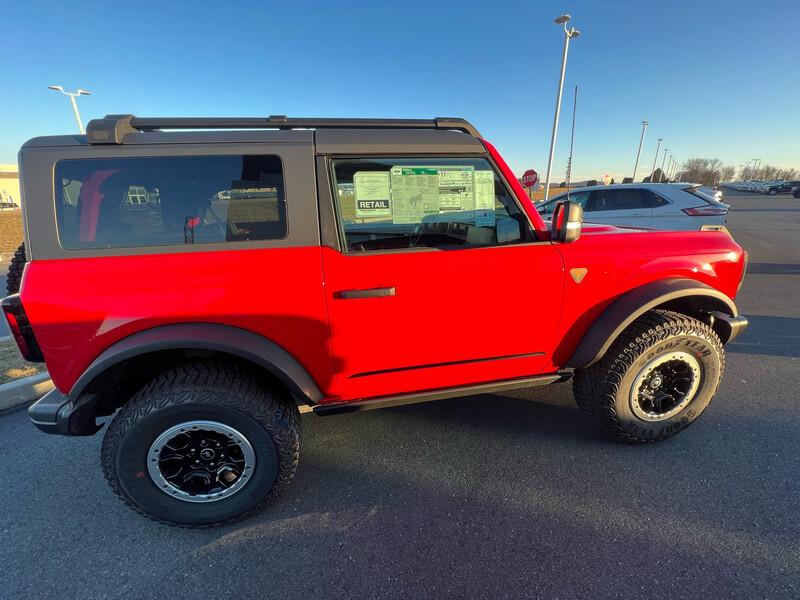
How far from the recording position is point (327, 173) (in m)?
1.88

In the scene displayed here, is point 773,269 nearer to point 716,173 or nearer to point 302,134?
point 302,134

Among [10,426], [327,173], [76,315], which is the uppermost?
[327,173]

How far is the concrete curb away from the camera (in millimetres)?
3033

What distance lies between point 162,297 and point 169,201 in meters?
0.49

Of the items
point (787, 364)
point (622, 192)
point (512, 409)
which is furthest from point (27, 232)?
point (622, 192)

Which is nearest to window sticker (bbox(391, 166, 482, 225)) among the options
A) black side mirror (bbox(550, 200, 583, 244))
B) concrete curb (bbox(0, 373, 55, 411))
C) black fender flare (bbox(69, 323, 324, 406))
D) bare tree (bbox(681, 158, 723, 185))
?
black side mirror (bbox(550, 200, 583, 244))

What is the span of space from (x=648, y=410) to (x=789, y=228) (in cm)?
1723

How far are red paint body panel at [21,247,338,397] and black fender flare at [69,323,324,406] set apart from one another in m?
0.04

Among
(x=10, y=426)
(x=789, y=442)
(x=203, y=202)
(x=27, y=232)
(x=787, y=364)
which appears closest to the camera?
(x=27, y=232)

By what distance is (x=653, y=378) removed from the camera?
2.46 m

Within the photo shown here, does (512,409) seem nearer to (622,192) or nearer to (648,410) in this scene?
(648,410)

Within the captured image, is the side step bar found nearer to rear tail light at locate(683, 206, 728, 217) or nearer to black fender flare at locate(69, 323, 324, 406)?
black fender flare at locate(69, 323, 324, 406)

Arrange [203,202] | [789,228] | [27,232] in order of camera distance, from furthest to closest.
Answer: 1. [789,228]
2. [203,202]
3. [27,232]

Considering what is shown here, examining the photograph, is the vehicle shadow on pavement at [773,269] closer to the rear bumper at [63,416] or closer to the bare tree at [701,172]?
the rear bumper at [63,416]
